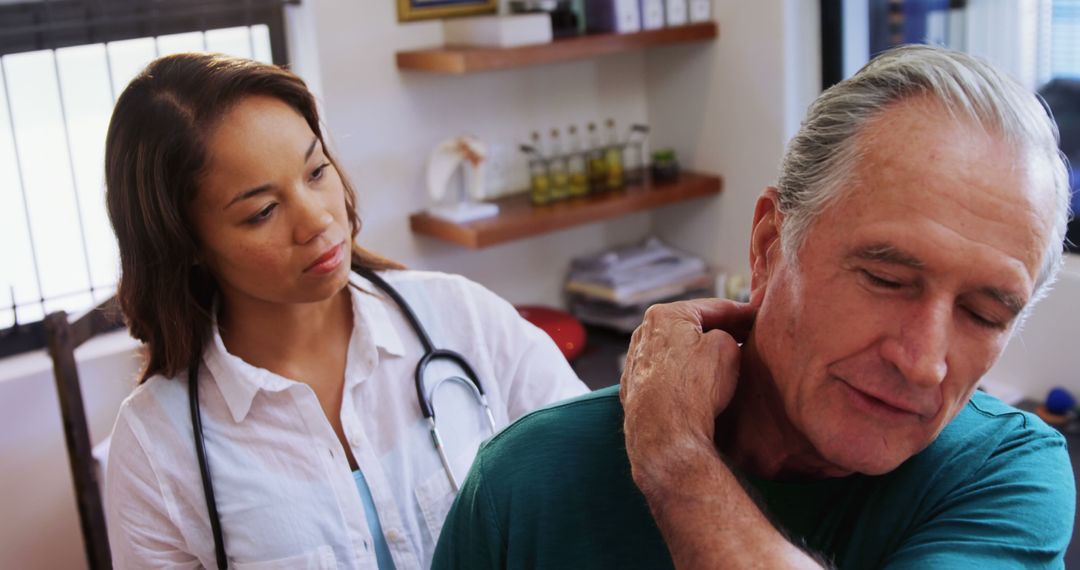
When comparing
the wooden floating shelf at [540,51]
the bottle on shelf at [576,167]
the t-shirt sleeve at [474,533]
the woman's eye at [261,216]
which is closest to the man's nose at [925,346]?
the t-shirt sleeve at [474,533]

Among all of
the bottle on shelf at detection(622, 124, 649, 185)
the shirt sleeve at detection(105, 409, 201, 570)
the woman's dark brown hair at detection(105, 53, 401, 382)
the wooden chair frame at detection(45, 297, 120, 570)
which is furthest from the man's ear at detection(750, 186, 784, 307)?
the bottle on shelf at detection(622, 124, 649, 185)

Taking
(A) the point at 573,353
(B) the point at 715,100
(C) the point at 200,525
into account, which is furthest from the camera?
(B) the point at 715,100

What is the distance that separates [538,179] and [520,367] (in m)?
1.41

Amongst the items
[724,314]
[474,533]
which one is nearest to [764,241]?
[724,314]

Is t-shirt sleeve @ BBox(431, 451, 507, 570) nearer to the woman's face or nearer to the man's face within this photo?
the man's face

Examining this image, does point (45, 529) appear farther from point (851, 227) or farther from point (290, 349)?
point (851, 227)

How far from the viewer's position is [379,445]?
5.51 ft

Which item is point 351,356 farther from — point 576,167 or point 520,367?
point 576,167

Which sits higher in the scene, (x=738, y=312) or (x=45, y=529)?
(x=738, y=312)

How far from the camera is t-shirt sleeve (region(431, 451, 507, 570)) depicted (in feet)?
3.82

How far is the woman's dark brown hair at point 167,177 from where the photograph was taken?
1551mm

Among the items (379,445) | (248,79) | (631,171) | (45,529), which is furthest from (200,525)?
(631,171)

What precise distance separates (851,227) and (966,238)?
10cm

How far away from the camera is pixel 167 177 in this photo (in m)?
1.55
